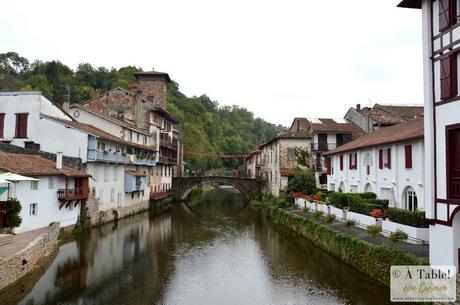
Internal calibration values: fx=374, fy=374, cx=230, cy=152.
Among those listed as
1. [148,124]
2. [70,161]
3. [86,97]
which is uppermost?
[86,97]

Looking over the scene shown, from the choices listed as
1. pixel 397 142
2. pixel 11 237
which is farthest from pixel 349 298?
pixel 11 237

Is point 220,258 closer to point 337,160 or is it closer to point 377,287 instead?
point 377,287

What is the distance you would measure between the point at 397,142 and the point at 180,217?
2579 centimetres

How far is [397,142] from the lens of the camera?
25.8m

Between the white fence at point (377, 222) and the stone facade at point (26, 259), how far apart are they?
741 inches

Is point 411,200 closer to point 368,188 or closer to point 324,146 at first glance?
point 368,188

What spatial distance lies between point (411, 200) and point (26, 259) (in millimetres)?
23536

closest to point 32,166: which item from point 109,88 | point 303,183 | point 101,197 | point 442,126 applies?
point 101,197

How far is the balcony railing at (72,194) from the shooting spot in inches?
1054

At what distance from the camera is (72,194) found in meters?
28.1

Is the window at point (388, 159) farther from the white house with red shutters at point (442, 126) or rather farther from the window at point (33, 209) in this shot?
the window at point (33, 209)

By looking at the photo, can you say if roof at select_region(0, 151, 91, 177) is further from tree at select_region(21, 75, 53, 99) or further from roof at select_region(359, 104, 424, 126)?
tree at select_region(21, 75, 53, 99)

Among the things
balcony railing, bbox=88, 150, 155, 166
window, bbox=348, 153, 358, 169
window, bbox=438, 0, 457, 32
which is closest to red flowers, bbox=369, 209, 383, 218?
window, bbox=438, 0, 457, 32

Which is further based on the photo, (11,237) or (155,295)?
(11,237)
